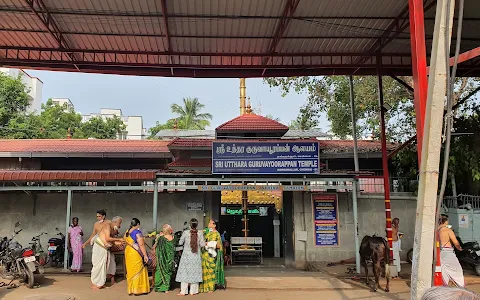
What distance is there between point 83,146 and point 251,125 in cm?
637

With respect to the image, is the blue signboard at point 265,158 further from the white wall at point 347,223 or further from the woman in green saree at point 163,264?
the woman in green saree at point 163,264

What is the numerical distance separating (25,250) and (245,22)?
6.98 meters

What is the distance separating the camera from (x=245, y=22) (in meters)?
9.11

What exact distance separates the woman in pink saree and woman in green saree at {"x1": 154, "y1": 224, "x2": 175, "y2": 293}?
319cm

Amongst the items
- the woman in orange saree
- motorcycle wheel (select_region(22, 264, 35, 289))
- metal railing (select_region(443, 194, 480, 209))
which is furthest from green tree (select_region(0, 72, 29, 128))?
metal railing (select_region(443, 194, 480, 209))

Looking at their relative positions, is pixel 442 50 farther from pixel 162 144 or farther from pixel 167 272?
pixel 162 144

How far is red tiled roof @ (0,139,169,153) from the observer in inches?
510

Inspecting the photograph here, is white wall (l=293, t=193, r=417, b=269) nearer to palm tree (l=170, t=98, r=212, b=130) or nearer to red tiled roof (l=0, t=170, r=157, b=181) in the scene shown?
red tiled roof (l=0, t=170, r=157, b=181)

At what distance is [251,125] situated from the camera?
40.7 feet

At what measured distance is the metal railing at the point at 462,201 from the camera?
11.4m

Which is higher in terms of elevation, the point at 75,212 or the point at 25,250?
the point at 75,212

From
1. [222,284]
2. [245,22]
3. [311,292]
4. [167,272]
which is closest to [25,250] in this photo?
[167,272]

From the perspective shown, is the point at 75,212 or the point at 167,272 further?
the point at 75,212

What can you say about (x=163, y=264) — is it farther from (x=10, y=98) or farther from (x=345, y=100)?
(x=10, y=98)
